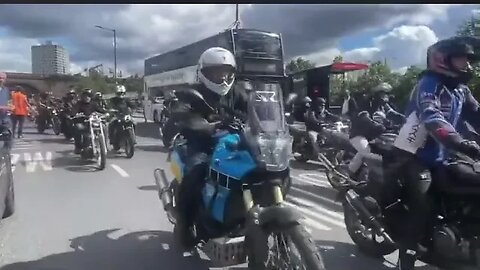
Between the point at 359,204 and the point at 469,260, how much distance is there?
0.62m

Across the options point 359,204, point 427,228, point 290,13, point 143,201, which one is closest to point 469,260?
point 427,228

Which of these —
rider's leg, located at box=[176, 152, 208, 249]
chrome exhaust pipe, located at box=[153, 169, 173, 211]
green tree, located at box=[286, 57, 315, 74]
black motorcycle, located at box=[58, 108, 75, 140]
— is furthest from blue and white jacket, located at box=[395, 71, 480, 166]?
black motorcycle, located at box=[58, 108, 75, 140]

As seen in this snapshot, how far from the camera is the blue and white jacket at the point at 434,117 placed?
246 cm

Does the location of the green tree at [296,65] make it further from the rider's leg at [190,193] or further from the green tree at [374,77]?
the rider's leg at [190,193]

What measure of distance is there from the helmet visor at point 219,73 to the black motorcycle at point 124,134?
0.56 metres

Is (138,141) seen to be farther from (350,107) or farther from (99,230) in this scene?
(350,107)

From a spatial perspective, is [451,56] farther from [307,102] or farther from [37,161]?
[37,161]

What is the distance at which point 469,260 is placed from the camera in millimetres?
2531

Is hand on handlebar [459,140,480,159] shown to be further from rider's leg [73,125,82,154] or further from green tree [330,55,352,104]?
rider's leg [73,125,82,154]

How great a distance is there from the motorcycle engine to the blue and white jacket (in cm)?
32

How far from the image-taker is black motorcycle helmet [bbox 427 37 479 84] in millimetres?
2438

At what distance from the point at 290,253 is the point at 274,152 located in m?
0.43

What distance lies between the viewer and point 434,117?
2.46m

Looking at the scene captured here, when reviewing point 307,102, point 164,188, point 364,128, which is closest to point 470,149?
point 364,128
